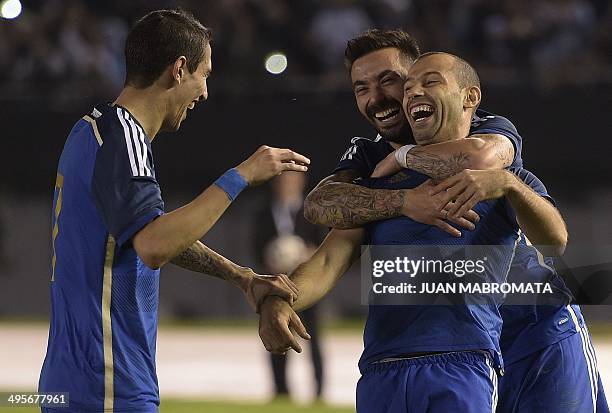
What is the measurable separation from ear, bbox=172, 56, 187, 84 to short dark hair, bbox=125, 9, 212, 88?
2 cm

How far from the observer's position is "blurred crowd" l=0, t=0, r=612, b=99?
579 inches

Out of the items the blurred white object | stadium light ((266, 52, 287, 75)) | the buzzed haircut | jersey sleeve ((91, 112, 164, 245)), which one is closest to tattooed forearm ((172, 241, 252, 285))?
jersey sleeve ((91, 112, 164, 245))

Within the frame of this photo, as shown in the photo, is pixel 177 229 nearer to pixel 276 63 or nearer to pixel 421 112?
pixel 421 112

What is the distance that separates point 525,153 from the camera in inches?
548

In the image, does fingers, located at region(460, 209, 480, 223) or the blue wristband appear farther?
fingers, located at region(460, 209, 480, 223)

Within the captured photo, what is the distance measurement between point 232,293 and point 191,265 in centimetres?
1160

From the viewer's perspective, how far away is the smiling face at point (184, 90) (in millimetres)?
4047

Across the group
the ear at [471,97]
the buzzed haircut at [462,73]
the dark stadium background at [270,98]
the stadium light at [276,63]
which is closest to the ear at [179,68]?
the buzzed haircut at [462,73]

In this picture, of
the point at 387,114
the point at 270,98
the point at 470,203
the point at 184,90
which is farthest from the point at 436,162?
the point at 270,98

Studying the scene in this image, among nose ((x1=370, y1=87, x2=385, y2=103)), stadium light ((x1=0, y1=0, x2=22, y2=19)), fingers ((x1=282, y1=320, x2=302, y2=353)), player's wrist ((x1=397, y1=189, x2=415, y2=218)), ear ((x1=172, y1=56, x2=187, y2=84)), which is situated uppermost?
stadium light ((x1=0, y1=0, x2=22, y2=19))

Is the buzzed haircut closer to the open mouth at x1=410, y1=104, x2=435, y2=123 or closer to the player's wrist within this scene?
the open mouth at x1=410, y1=104, x2=435, y2=123

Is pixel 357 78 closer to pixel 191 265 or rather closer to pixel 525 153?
pixel 191 265

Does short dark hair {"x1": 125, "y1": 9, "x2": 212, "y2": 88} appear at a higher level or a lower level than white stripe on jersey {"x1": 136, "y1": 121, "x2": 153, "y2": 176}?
higher

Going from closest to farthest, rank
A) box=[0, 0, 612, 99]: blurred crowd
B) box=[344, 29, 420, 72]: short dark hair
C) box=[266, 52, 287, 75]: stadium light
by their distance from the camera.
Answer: box=[344, 29, 420, 72]: short dark hair < box=[266, 52, 287, 75]: stadium light < box=[0, 0, 612, 99]: blurred crowd
